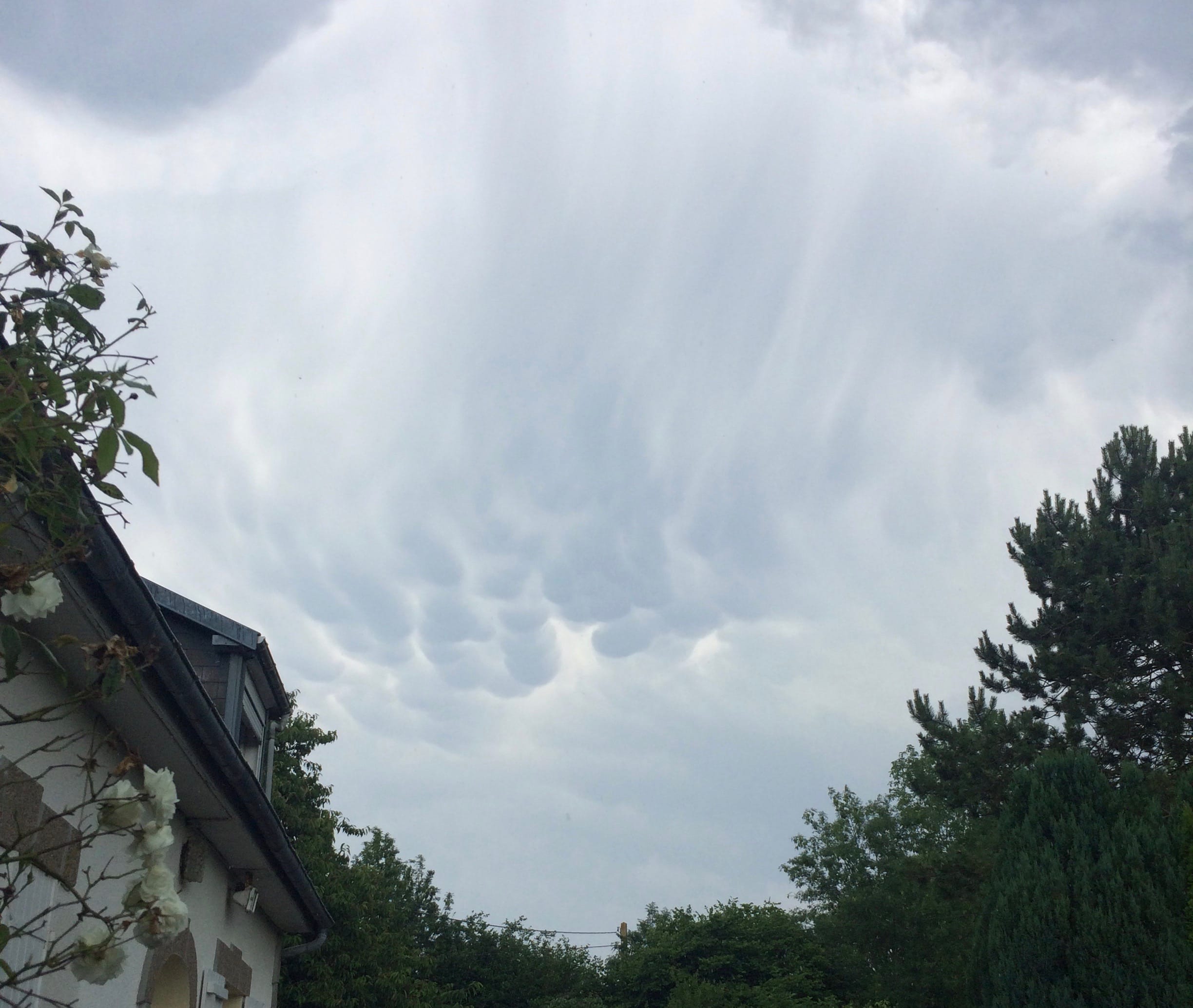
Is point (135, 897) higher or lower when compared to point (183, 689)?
lower

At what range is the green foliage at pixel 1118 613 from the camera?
15391 millimetres

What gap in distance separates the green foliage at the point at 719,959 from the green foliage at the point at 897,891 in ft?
5.29

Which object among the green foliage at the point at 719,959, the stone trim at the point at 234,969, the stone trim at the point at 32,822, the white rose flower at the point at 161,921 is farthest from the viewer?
the green foliage at the point at 719,959

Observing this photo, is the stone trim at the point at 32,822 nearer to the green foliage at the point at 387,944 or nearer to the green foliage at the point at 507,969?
the green foliage at the point at 387,944

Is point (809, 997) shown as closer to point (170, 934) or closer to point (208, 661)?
point (208, 661)

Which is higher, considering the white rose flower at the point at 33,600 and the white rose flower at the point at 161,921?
the white rose flower at the point at 33,600

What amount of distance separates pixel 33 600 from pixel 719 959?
21358 millimetres

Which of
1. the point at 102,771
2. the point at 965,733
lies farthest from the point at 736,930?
the point at 102,771

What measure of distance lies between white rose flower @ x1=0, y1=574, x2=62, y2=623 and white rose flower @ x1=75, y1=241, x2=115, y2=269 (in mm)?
872

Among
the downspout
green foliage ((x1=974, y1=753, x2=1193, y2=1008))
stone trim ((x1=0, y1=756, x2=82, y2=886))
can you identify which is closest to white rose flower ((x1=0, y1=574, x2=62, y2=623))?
stone trim ((x1=0, y1=756, x2=82, y2=886))

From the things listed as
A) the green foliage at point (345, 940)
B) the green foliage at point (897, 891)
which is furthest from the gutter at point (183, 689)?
the green foliage at point (897, 891)

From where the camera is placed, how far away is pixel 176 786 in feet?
18.1

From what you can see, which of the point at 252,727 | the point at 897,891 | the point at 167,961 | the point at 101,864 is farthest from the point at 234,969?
the point at 897,891

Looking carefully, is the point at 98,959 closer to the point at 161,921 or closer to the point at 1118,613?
the point at 161,921
